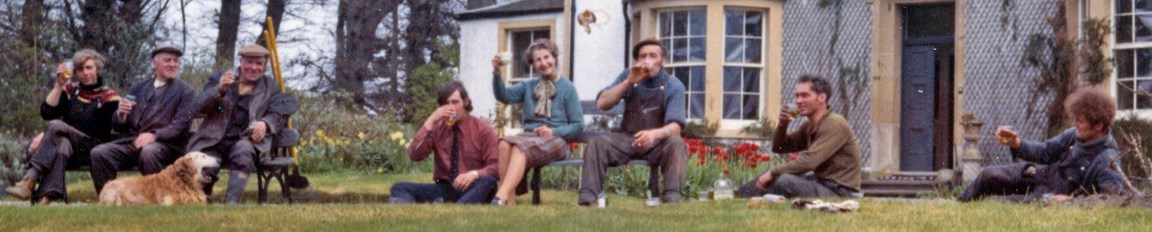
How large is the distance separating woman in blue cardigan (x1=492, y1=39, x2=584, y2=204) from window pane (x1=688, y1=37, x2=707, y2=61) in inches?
329

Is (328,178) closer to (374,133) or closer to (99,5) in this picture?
(374,133)

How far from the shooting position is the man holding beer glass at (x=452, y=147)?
10.8 metres

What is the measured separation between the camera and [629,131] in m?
10.7

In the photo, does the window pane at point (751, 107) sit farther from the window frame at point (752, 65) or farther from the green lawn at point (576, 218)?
the green lawn at point (576, 218)

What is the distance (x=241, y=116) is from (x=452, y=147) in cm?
154

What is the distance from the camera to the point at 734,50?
19.2 meters

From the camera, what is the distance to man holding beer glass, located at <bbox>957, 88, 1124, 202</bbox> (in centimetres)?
976

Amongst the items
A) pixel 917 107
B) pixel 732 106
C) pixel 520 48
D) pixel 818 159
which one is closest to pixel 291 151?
pixel 818 159

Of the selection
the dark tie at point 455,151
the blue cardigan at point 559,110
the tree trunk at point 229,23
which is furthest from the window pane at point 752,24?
the tree trunk at point 229,23

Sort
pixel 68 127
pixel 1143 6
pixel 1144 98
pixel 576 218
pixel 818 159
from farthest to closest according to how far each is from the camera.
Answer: pixel 1143 6 < pixel 1144 98 < pixel 68 127 < pixel 818 159 < pixel 576 218

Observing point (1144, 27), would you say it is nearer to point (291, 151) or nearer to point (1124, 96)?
point (1124, 96)

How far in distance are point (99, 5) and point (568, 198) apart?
1275 cm

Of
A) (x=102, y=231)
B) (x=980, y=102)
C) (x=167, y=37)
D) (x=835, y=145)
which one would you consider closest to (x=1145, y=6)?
(x=980, y=102)

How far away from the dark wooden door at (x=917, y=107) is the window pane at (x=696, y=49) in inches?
84.0
